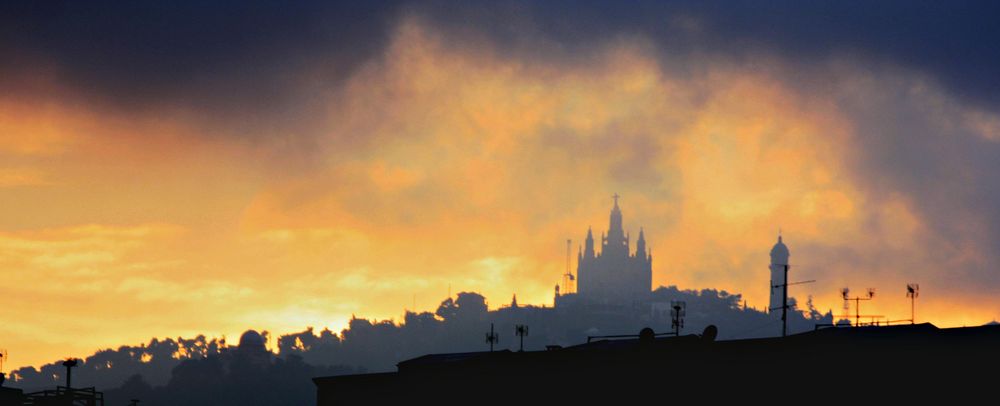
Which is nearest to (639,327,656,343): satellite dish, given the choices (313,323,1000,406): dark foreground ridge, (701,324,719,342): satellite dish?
(313,323,1000,406): dark foreground ridge

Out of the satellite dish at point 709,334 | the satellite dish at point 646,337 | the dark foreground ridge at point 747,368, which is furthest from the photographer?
the satellite dish at point 646,337

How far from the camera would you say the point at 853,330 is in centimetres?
8025

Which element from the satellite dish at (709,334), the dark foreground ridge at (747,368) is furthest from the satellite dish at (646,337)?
the satellite dish at (709,334)

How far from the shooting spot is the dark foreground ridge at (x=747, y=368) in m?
77.7

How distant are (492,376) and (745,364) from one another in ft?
54.1

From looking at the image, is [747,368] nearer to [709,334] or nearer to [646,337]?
[709,334]

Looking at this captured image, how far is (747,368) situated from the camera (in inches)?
3214

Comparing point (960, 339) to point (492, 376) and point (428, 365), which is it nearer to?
point (492, 376)

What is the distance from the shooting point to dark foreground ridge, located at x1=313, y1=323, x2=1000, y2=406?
3059 inches

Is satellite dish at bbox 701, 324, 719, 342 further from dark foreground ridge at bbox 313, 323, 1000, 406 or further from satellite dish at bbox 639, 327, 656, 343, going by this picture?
satellite dish at bbox 639, 327, 656, 343

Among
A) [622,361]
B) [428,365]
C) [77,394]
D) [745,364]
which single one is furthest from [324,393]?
[745,364]

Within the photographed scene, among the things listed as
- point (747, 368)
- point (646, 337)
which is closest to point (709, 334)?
point (747, 368)

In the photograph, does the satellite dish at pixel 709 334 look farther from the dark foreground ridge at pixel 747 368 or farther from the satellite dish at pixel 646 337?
the satellite dish at pixel 646 337

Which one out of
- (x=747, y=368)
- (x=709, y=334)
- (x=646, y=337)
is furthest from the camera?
(x=646, y=337)
